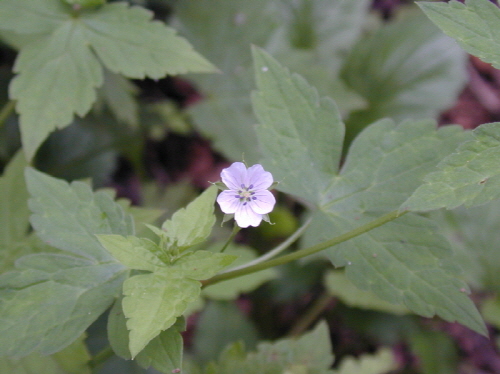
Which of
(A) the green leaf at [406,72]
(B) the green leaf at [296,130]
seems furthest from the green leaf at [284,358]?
(A) the green leaf at [406,72]

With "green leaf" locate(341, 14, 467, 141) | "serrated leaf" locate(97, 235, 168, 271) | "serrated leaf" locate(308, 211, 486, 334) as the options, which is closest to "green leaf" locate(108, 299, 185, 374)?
"serrated leaf" locate(97, 235, 168, 271)

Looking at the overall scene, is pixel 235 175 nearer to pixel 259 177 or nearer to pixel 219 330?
pixel 259 177

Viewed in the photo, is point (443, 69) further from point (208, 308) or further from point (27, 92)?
point (27, 92)

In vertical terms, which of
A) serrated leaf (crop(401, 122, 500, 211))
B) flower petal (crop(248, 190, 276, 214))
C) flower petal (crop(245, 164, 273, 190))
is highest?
serrated leaf (crop(401, 122, 500, 211))

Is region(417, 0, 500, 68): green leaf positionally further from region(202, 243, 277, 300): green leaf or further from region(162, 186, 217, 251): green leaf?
region(202, 243, 277, 300): green leaf

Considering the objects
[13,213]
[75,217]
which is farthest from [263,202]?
[13,213]
